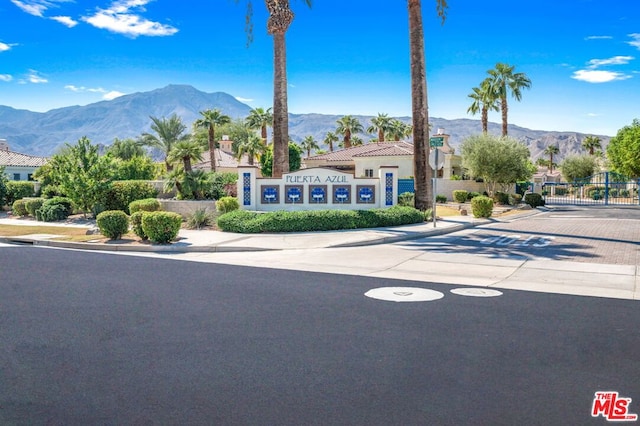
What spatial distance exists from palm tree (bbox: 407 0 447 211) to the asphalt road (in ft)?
48.8

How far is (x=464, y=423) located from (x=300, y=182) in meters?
21.2

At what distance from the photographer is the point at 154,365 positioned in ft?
18.7

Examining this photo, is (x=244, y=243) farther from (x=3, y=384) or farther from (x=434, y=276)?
Result: (x=3, y=384)

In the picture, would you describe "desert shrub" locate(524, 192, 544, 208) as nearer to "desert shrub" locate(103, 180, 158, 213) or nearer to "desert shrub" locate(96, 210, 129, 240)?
"desert shrub" locate(103, 180, 158, 213)

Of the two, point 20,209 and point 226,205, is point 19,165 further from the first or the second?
point 226,205

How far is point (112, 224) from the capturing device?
17750 millimetres

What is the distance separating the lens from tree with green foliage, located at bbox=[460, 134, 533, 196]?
132 ft

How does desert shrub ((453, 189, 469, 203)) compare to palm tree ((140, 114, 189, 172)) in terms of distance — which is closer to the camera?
desert shrub ((453, 189, 469, 203))

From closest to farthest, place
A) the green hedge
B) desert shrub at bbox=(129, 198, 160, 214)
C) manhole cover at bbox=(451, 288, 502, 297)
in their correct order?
1. manhole cover at bbox=(451, 288, 502, 297)
2. the green hedge
3. desert shrub at bbox=(129, 198, 160, 214)

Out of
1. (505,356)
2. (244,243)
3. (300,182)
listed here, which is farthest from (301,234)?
(505,356)

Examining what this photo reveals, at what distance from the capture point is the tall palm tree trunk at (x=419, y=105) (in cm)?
2422

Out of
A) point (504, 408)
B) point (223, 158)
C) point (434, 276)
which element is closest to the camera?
point (504, 408)

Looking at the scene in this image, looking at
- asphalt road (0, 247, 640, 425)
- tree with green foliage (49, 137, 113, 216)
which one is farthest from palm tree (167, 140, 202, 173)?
asphalt road (0, 247, 640, 425)

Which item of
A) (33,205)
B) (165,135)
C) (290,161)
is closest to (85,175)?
(33,205)
